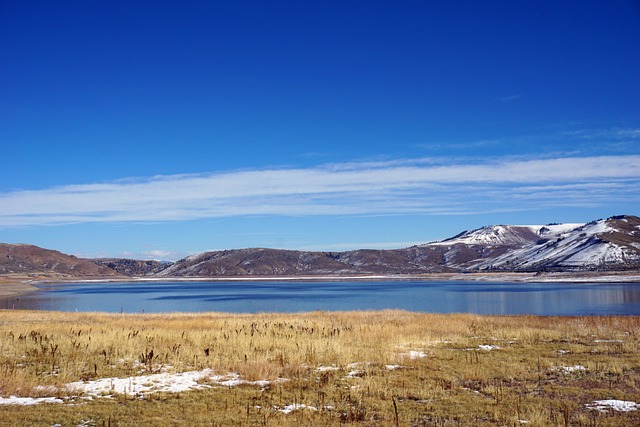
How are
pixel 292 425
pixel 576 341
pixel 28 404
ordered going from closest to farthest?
pixel 292 425 → pixel 28 404 → pixel 576 341

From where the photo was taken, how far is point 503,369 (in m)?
19.2

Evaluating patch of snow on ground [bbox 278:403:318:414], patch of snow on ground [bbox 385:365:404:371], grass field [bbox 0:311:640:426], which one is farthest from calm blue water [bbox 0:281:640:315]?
patch of snow on ground [bbox 278:403:318:414]

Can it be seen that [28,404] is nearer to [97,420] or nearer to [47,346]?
[97,420]

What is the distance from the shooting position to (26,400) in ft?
47.9

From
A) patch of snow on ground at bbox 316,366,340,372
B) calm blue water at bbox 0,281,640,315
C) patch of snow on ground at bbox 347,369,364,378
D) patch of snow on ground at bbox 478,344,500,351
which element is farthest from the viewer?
calm blue water at bbox 0,281,640,315

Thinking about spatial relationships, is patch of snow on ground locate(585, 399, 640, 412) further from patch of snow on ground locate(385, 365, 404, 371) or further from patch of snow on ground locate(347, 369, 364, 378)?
patch of snow on ground locate(347, 369, 364, 378)

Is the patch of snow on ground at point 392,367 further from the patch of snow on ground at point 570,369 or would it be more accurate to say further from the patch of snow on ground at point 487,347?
the patch of snow on ground at point 487,347

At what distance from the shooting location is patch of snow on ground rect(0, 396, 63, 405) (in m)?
14.3

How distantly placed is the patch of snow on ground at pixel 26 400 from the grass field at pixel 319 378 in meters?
0.05

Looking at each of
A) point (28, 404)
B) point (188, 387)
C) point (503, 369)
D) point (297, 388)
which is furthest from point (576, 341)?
point (28, 404)

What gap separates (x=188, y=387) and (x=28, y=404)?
415cm

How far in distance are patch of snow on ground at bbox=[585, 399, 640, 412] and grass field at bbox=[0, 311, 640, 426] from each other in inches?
1.8

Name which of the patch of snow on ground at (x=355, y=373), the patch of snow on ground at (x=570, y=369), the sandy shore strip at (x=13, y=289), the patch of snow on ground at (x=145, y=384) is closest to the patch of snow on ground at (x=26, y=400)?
the patch of snow on ground at (x=145, y=384)

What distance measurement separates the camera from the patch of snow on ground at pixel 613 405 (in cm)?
1369
